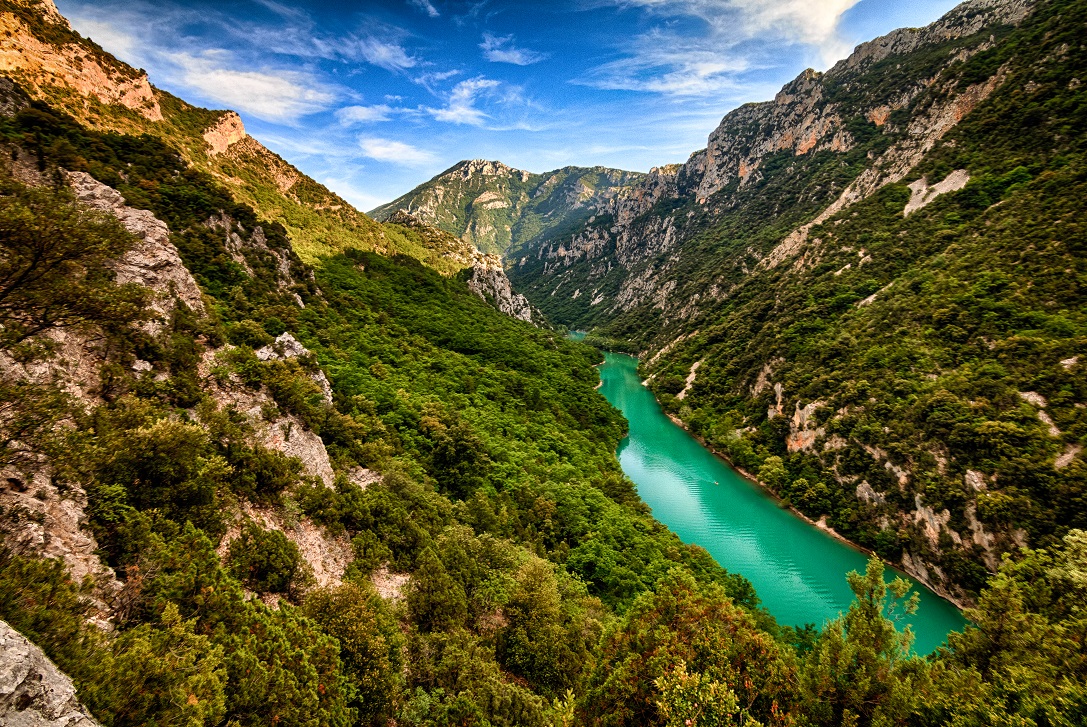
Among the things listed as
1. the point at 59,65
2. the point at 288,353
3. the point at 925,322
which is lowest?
the point at 288,353

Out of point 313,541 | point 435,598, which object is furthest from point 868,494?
point 313,541

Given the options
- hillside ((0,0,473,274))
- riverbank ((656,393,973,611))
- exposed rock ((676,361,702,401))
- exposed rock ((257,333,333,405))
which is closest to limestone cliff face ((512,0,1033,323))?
exposed rock ((676,361,702,401))

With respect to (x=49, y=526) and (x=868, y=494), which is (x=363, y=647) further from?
(x=868, y=494)

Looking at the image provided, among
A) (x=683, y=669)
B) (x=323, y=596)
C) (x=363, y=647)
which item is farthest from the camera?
(x=323, y=596)

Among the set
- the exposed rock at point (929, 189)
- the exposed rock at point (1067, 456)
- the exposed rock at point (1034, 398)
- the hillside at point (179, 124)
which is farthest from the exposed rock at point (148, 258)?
the exposed rock at point (929, 189)

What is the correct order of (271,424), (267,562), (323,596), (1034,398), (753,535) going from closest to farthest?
(323,596)
(267,562)
(271,424)
(1034,398)
(753,535)

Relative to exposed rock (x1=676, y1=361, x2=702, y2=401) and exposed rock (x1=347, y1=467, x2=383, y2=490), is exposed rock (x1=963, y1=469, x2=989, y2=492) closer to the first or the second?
exposed rock (x1=676, y1=361, x2=702, y2=401)

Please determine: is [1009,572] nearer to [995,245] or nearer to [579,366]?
[995,245]

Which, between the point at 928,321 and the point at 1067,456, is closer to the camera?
the point at 1067,456
